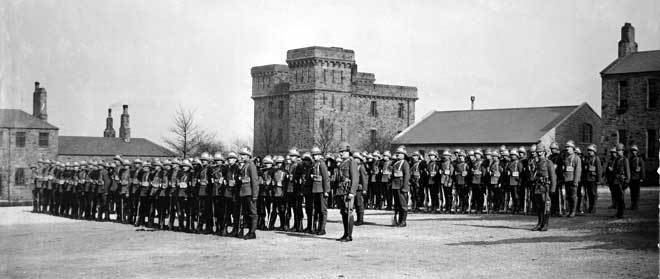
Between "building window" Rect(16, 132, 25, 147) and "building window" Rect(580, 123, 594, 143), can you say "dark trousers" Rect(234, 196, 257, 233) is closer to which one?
"building window" Rect(580, 123, 594, 143)

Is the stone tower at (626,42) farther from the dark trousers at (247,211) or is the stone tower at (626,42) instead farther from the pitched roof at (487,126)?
the dark trousers at (247,211)

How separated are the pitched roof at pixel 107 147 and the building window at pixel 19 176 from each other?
35.9ft

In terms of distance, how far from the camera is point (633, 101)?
49.2 m

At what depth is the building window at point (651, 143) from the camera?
150ft

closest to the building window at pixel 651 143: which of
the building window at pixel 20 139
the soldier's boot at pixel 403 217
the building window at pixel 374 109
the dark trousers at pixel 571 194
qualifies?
the dark trousers at pixel 571 194

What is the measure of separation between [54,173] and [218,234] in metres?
12.4

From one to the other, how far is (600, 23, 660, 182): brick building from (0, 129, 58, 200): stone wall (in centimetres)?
4134

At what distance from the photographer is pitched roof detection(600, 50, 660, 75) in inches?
1928

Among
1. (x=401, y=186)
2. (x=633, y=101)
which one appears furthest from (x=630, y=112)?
(x=401, y=186)

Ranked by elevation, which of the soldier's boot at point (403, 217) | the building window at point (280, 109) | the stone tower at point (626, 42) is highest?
the stone tower at point (626, 42)

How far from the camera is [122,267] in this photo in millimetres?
12984

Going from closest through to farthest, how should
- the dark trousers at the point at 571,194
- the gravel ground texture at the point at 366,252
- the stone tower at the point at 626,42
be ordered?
the gravel ground texture at the point at 366,252 < the dark trousers at the point at 571,194 < the stone tower at the point at 626,42

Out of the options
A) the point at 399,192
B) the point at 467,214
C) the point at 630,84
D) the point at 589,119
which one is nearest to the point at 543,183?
the point at 399,192

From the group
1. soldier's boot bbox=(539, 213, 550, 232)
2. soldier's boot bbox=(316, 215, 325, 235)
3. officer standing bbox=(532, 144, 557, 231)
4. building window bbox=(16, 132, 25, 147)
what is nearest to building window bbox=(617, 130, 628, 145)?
officer standing bbox=(532, 144, 557, 231)
